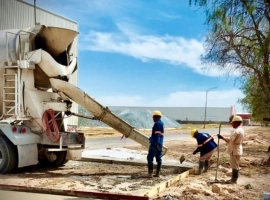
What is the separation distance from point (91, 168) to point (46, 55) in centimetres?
320

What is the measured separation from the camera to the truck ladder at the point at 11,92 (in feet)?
29.1

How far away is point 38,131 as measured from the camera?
8984mm

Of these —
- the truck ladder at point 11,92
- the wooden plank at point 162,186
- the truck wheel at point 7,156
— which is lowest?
the wooden plank at point 162,186

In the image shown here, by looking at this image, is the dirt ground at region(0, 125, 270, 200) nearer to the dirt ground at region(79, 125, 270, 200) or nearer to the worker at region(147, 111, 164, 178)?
the dirt ground at region(79, 125, 270, 200)

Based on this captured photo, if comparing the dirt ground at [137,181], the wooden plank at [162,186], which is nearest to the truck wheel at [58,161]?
the dirt ground at [137,181]

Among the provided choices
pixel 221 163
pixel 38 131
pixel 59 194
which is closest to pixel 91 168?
pixel 38 131

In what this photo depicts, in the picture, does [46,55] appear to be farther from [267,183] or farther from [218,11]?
[267,183]

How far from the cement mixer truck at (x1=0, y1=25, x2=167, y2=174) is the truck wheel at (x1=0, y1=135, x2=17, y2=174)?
Result: 0.02m

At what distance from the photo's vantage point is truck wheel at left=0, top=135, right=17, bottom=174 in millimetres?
8406

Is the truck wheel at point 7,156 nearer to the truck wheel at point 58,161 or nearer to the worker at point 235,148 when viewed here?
the truck wheel at point 58,161

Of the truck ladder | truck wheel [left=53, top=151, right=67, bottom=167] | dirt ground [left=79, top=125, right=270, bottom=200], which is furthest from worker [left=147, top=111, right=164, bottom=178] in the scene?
the truck ladder

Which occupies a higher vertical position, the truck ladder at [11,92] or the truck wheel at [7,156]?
the truck ladder at [11,92]

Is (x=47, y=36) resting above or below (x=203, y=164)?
above

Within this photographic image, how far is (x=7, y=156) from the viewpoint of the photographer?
8406 millimetres
